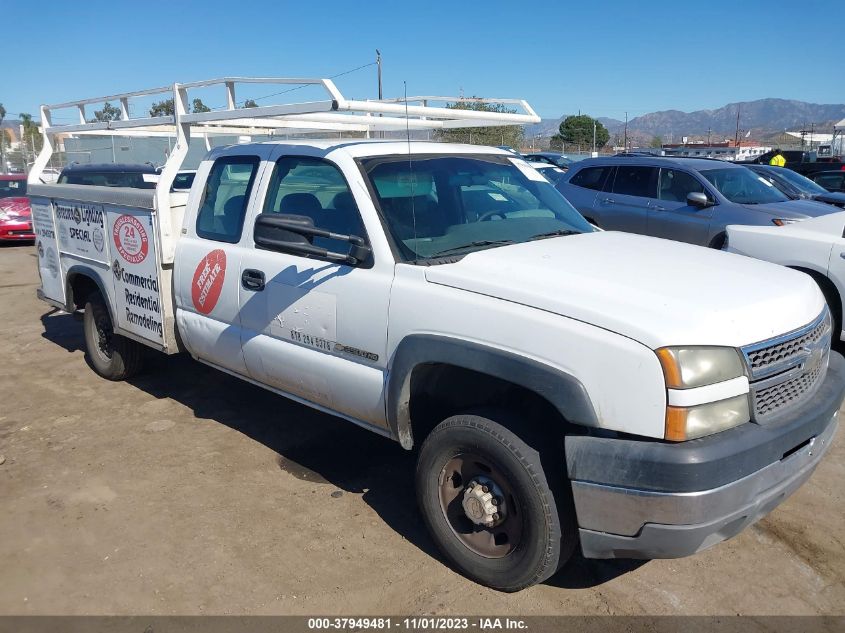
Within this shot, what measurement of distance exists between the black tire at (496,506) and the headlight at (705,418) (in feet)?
1.81

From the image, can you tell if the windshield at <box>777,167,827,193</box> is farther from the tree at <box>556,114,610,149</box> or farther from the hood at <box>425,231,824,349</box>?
the tree at <box>556,114,610,149</box>

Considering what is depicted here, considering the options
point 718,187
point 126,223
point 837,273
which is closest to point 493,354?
point 126,223

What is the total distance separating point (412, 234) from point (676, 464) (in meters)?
1.72

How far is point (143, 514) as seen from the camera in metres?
3.91

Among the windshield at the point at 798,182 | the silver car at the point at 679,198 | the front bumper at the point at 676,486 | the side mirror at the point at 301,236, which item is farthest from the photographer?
the windshield at the point at 798,182

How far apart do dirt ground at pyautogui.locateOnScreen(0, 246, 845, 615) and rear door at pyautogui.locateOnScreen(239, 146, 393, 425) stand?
24.5 inches

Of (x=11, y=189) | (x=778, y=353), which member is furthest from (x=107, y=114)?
(x=778, y=353)

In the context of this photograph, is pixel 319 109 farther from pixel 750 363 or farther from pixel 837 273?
pixel 837 273

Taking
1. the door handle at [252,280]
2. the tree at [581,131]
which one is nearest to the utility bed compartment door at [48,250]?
the door handle at [252,280]

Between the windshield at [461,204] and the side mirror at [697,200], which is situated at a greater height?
the windshield at [461,204]

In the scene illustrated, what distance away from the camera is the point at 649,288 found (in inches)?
116

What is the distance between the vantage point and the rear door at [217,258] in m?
Result: 4.34

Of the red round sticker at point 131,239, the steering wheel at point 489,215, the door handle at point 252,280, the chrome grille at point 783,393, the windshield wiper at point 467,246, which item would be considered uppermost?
the steering wheel at point 489,215

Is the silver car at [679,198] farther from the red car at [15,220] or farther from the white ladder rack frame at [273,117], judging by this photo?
the red car at [15,220]
